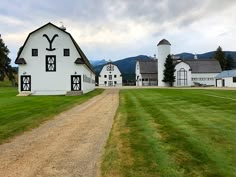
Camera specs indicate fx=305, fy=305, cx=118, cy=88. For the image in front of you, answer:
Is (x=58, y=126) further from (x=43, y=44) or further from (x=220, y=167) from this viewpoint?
(x=43, y=44)

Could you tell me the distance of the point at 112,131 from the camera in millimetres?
10773

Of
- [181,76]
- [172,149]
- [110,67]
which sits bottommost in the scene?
[172,149]

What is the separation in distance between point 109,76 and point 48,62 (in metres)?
64.4

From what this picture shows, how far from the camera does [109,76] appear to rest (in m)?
103

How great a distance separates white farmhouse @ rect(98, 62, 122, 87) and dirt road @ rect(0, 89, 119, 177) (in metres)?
90.3

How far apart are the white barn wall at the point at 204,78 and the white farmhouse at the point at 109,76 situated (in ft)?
95.3

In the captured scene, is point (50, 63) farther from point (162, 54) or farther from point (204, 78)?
point (204, 78)

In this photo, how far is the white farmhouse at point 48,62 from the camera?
38.8 m

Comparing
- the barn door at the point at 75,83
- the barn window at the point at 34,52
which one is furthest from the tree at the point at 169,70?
the barn window at the point at 34,52

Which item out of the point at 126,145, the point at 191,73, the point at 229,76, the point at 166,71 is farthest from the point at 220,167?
the point at 191,73

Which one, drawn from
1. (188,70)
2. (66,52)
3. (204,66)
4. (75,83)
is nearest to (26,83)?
(75,83)

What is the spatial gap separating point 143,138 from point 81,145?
1862 mm

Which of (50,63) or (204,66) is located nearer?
(50,63)

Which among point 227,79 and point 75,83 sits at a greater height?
point 227,79
